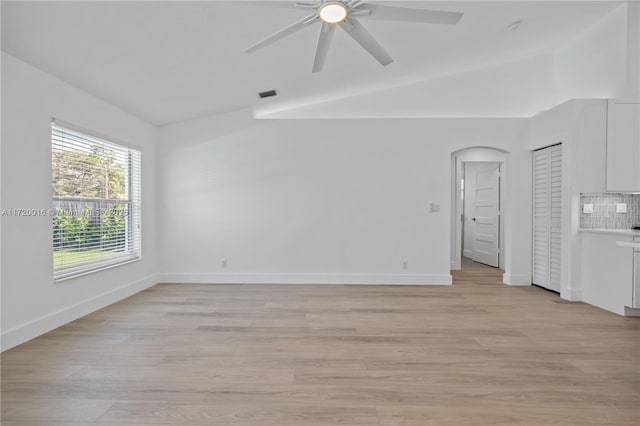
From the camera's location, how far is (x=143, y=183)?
4.79m

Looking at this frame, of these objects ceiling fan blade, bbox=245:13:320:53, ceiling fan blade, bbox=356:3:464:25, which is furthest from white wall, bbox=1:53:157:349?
ceiling fan blade, bbox=356:3:464:25

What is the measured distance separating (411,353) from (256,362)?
126cm

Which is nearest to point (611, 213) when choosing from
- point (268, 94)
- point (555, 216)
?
point (555, 216)

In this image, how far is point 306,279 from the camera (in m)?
5.10

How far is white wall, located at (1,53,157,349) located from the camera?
8.75ft

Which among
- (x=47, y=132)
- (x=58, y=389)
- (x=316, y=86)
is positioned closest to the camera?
(x=58, y=389)

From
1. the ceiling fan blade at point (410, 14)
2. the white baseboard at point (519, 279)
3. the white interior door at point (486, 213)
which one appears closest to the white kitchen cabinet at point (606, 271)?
the white baseboard at point (519, 279)

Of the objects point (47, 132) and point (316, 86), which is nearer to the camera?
point (47, 132)

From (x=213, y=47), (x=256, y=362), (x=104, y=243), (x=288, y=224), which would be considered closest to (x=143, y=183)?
(x=104, y=243)

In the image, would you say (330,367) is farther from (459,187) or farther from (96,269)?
(459,187)

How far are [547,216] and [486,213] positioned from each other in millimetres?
2140

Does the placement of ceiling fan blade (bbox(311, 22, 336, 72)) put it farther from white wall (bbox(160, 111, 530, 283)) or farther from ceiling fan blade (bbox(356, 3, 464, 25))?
white wall (bbox(160, 111, 530, 283))

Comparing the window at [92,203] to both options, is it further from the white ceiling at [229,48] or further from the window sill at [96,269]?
the white ceiling at [229,48]

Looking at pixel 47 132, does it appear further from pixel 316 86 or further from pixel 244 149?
pixel 316 86
